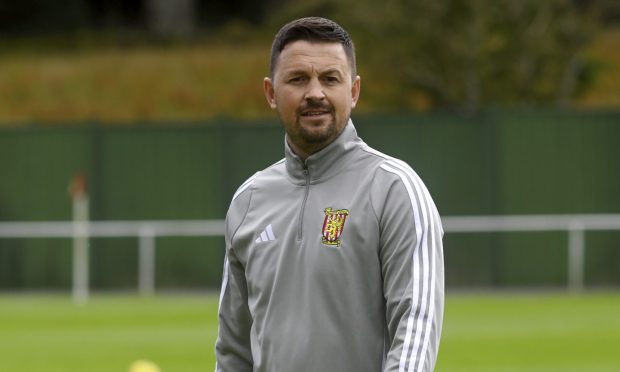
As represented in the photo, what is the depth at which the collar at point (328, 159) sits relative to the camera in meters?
4.87

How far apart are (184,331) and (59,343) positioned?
5.03 feet

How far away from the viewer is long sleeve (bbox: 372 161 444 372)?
459 cm

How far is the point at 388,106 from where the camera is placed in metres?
32.8

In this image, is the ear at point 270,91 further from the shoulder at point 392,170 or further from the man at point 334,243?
the shoulder at point 392,170

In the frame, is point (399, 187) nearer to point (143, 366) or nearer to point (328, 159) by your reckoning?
point (328, 159)

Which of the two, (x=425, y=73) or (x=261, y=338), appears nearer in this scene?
(x=261, y=338)

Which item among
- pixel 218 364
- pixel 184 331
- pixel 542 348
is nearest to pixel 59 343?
pixel 184 331

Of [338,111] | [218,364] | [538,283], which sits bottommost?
[538,283]

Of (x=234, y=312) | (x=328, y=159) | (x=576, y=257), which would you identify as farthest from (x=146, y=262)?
(x=328, y=159)

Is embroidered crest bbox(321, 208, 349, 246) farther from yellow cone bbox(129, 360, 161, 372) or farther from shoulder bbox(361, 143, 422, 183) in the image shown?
yellow cone bbox(129, 360, 161, 372)

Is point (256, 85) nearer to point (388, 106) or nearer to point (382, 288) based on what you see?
point (388, 106)

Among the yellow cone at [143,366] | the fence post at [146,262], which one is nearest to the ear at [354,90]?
the yellow cone at [143,366]

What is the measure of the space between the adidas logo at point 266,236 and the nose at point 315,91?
46 cm

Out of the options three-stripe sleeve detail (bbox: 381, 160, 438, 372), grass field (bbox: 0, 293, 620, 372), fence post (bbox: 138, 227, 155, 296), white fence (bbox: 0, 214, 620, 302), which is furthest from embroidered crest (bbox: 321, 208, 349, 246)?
fence post (bbox: 138, 227, 155, 296)
